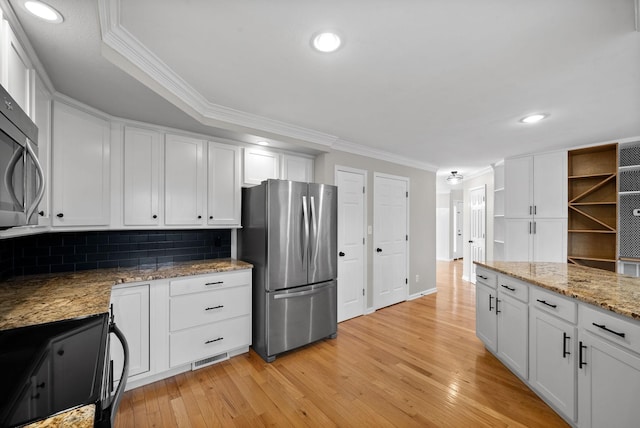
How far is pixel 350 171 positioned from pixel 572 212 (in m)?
3.22

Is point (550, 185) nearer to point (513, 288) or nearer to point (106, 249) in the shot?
point (513, 288)

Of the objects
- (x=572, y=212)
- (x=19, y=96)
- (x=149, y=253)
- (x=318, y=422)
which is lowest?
(x=318, y=422)

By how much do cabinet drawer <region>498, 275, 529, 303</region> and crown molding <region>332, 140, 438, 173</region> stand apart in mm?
2342

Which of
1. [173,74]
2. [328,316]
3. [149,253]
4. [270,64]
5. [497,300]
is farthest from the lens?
[328,316]

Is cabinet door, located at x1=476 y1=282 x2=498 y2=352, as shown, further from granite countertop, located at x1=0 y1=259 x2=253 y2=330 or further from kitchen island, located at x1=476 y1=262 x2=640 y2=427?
granite countertop, located at x1=0 y1=259 x2=253 y2=330

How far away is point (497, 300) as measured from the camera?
255 centimetres

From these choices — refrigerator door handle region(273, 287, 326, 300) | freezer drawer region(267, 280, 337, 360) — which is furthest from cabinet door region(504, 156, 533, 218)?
refrigerator door handle region(273, 287, 326, 300)

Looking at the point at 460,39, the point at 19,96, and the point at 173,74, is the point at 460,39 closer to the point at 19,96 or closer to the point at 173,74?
the point at 173,74

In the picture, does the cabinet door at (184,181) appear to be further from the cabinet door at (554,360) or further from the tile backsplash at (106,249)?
the cabinet door at (554,360)

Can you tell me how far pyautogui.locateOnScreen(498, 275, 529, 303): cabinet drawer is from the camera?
85.4 inches

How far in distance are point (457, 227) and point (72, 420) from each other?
1024 centimetres

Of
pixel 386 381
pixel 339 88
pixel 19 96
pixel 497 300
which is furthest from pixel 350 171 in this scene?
pixel 19 96

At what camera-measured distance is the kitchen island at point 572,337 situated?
4.59 feet

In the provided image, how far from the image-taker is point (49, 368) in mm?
896
